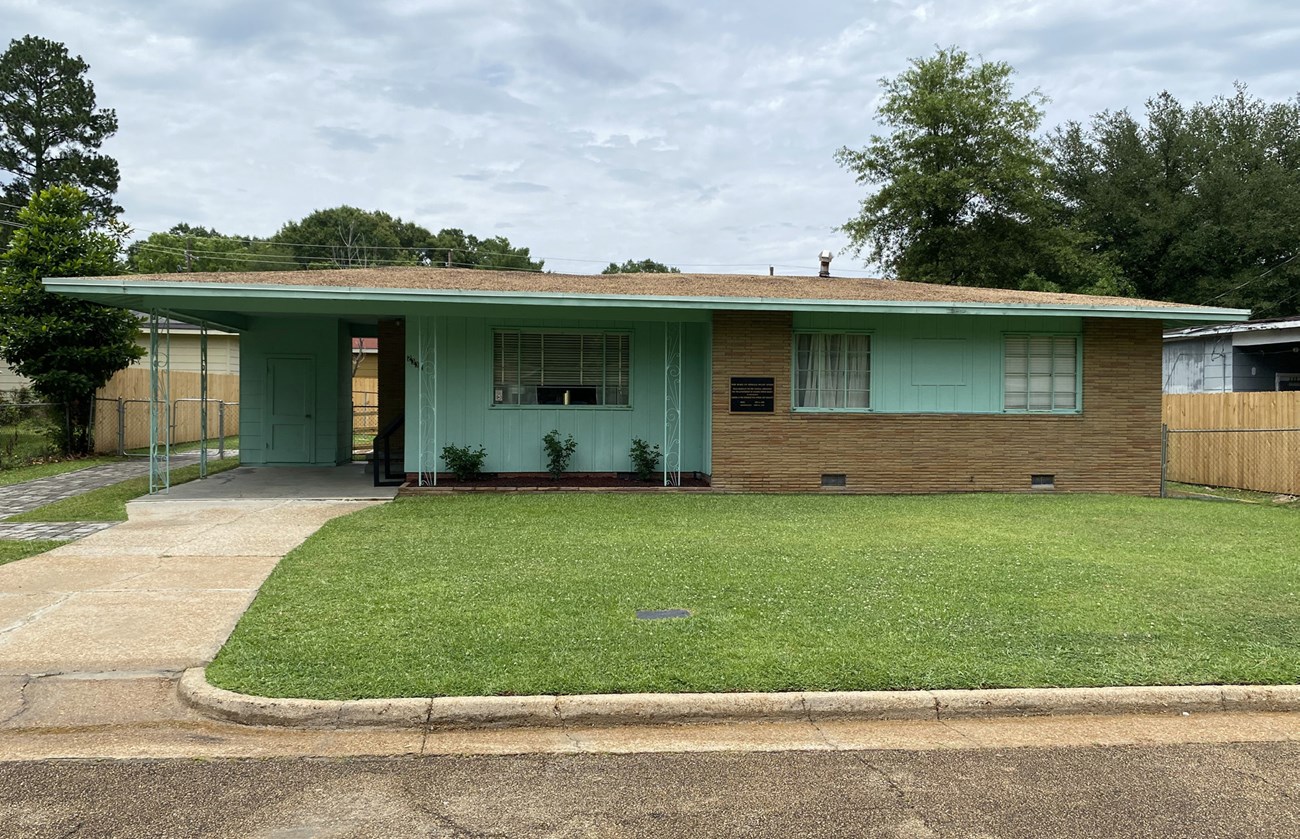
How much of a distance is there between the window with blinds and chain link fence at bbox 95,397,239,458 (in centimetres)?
657

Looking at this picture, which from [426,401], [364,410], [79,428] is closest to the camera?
[426,401]

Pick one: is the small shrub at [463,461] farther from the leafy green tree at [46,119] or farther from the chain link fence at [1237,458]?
the leafy green tree at [46,119]

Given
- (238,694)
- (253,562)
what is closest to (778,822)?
(238,694)

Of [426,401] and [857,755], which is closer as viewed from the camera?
[857,755]

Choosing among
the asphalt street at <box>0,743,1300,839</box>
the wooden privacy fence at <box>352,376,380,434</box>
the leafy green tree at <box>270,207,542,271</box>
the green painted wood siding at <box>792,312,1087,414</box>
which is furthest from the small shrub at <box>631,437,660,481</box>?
the leafy green tree at <box>270,207,542,271</box>

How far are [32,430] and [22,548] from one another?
13.9 meters

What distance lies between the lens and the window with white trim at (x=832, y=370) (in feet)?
49.1

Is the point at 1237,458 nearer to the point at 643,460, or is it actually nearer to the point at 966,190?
the point at 643,460

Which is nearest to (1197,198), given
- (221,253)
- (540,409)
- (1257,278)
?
(1257,278)

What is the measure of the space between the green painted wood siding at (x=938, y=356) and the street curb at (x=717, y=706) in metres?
10.1

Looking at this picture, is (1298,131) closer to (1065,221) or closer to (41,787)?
(1065,221)

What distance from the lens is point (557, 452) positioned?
14.9m

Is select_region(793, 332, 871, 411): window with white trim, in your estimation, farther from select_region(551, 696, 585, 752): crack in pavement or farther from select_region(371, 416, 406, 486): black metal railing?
select_region(551, 696, 585, 752): crack in pavement

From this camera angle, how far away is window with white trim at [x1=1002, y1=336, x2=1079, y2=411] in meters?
15.4
